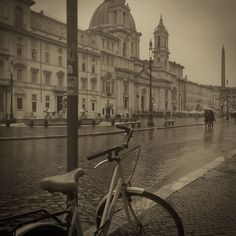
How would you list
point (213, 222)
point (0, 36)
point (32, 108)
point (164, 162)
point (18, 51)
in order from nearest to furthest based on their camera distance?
point (213, 222) → point (164, 162) → point (0, 36) → point (18, 51) → point (32, 108)

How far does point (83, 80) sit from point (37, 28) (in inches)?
515

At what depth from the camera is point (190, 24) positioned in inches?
380

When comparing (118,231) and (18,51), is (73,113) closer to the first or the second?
(118,231)

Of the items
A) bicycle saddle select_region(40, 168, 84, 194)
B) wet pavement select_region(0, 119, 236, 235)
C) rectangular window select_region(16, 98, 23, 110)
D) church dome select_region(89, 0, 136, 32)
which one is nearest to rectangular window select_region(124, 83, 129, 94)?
church dome select_region(89, 0, 136, 32)

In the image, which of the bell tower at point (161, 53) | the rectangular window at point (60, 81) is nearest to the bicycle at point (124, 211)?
the rectangular window at point (60, 81)

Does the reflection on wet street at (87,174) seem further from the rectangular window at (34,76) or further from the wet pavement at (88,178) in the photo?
the rectangular window at (34,76)

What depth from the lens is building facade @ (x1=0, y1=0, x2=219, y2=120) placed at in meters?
40.8

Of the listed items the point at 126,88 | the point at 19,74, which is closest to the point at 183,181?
the point at 19,74

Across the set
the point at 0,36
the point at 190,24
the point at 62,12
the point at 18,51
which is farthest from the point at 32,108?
the point at 62,12

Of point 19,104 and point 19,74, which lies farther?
point 19,74

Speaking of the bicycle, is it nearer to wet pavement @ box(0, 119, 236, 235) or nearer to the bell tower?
wet pavement @ box(0, 119, 236, 235)

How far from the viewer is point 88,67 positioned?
62.4 metres

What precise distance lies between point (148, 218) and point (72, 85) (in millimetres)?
1845

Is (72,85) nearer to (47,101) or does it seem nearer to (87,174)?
(87,174)
